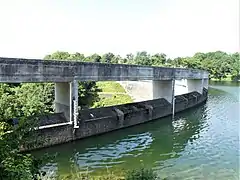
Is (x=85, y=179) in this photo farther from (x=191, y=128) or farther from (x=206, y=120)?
(x=206, y=120)

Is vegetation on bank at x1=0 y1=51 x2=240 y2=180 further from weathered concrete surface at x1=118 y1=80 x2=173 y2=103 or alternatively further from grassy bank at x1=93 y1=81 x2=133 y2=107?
weathered concrete surface at x1=118 y1=80 x2=173 y2=103

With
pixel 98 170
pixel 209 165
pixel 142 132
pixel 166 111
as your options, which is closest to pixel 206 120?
pixel 166 111

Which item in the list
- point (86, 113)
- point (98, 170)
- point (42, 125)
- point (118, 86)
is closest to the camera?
point (98, 170)

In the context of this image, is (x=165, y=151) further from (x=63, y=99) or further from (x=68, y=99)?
(x=63, y=99)

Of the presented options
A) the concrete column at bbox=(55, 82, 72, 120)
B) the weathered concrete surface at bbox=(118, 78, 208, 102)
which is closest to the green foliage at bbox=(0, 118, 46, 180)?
the concrete column at bbox=(55, 82, 72, 120)

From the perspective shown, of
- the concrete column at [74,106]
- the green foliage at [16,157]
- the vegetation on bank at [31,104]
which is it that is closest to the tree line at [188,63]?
the vegetation on bank at [31,104]

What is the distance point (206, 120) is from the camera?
79.7 feet

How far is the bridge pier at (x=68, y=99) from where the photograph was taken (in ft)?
53.9

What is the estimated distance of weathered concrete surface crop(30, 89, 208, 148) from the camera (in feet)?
50.6

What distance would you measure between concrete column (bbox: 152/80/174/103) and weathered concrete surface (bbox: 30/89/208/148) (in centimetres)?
58

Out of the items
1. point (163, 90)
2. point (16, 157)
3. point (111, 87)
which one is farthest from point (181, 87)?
point (16, 157)

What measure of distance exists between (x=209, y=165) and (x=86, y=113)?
28.5 ft

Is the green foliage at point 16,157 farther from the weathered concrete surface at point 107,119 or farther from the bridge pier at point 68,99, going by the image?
the bridge pier at point 68,99

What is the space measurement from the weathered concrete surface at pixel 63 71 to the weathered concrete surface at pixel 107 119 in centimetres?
246
